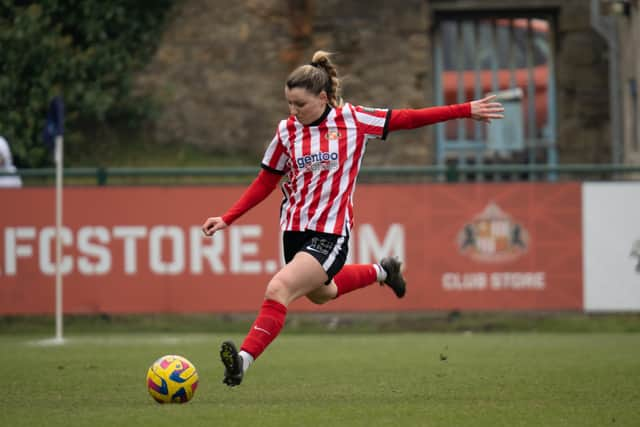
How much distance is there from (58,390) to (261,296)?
6.09 m

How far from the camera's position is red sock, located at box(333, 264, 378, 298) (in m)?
8.75

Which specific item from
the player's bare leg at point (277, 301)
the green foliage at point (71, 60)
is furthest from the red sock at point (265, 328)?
the green foliage at point (71, 60)

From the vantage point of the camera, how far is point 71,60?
21.1 meters

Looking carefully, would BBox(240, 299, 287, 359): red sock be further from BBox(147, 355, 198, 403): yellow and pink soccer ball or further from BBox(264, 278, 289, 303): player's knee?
BBox(147, 355, 198, 403): yellow and pink soccer ball

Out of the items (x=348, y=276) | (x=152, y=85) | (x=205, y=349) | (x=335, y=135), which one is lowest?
(x=205, y=349)

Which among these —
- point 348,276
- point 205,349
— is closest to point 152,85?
point 205,349

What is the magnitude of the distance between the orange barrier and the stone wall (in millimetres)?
8247

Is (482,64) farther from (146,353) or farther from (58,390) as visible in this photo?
(58,390)

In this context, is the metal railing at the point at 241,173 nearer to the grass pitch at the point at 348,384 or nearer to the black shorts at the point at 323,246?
the grass pitch at the point at 348,384

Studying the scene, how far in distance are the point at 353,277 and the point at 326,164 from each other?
1.21 meters

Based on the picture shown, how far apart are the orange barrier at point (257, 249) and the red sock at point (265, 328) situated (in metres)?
6.64

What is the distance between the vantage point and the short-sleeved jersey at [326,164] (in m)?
7.87

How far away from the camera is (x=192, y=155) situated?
22.7 meters

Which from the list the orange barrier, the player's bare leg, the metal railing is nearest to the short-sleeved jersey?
the player's bare leg
